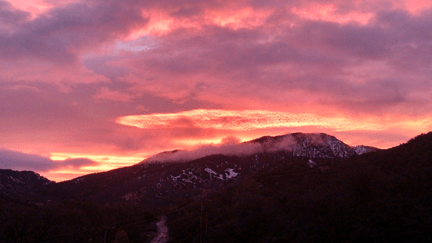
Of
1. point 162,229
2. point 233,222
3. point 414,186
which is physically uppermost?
point 414,186

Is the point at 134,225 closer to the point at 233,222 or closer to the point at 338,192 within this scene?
the point at 233,222

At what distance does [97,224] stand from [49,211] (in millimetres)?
15280

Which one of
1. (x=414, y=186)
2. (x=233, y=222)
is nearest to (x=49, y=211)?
(x=233, y=222)

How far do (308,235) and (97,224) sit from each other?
7443cm

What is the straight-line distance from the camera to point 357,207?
69000 millimetres

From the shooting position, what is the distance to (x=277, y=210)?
264 ft

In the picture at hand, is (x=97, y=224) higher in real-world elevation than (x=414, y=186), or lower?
lower

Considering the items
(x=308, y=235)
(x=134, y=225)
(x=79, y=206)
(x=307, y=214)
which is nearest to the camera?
(x=308, y=235)

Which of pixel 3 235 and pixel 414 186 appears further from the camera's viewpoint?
pixel 3 235

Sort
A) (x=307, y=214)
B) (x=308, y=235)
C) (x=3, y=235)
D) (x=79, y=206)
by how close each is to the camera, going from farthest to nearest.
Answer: (x=79, y=206), (x=3, y=235), (x=307, y=214), (x=308, y=235)

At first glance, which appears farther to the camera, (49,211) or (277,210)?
(49,211)

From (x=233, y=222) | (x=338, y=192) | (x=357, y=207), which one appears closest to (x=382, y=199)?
(x=357, y=207)

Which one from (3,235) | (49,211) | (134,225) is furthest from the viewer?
(134,225)

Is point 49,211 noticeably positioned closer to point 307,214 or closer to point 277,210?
point 277,210
